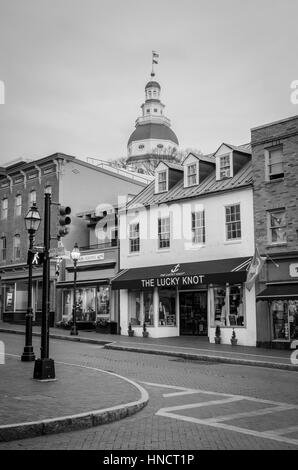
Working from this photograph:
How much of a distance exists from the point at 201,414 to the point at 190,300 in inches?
744

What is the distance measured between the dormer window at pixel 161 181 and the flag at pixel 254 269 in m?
8.86

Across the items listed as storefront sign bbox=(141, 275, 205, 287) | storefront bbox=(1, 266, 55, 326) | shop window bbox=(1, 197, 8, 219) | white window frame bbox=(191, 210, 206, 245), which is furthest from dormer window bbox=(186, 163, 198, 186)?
shop window bbox=(1, 197, 8, 219)

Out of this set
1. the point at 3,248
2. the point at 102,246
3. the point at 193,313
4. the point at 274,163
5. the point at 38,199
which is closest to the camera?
Result: the point at 274,163

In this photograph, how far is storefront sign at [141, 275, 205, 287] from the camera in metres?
25.2

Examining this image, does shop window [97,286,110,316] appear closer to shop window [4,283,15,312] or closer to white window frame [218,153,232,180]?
white window frame [218,153,232,180]

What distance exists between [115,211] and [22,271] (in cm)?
960

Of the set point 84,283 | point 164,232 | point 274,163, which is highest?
point 274,163

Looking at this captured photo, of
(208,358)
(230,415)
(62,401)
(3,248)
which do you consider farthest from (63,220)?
(3,248)

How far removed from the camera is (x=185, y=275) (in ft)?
84.7

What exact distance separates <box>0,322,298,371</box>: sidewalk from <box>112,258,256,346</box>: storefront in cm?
103

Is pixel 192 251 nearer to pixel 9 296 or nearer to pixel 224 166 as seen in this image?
pixel 224 166

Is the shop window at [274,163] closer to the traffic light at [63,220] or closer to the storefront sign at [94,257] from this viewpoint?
the storefront sign at [94,257]

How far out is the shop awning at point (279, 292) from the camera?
2136 cm

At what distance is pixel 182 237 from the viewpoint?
90.9 ft
